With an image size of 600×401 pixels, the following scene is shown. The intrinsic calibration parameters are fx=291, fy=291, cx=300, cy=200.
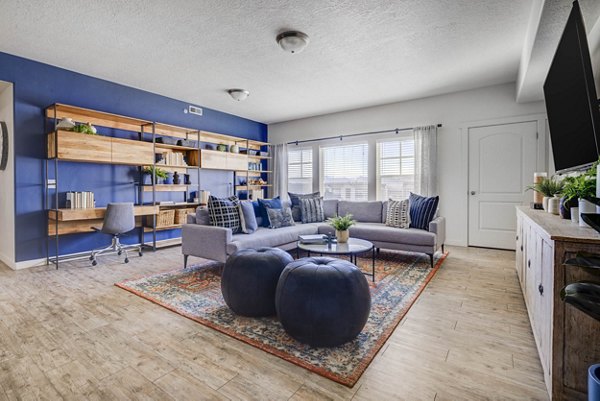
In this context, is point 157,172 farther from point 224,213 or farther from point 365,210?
point 365,210

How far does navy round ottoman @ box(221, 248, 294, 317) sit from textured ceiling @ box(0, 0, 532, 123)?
7.30 ft

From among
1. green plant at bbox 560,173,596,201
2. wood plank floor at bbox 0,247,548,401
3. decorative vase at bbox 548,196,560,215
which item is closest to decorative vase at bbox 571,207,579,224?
green plant at bbox 560,173,596,201

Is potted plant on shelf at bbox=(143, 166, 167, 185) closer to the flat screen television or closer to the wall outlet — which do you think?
the wall outlet

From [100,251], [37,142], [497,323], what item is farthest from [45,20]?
[497,323]

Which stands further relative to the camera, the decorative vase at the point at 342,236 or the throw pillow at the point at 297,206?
the throw pillow at the point at 297,206

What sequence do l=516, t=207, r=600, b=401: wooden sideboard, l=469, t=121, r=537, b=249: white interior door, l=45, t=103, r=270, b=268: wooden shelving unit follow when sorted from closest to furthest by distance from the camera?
l=516, t=207, r=600, b=401: wooden sideboard < l=45, t=103, r=270, b=268: wooden shelving unit < l=469, t=121, r=537, b=249: white interior door

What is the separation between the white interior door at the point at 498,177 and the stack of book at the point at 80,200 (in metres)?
5.90

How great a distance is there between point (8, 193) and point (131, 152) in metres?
1.55

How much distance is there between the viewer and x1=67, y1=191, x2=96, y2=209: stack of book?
3.96m

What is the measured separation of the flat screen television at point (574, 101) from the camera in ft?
5.36

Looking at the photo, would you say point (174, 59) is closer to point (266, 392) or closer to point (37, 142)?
point (37, 142)

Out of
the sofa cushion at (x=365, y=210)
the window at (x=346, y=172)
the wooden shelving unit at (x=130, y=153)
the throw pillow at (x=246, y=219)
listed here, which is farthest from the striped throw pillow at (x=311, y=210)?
the wooden shelving unit at (x=130, y=153)

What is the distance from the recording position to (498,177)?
4.65m

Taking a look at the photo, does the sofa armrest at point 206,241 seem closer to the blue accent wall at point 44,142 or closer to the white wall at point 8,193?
the blue accent wall at point 44,142
